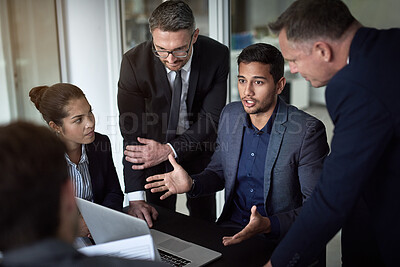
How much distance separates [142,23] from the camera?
4137 mm

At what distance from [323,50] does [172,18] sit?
1121 millimetres

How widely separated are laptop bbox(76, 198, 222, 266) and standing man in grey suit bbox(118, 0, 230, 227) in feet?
2.49

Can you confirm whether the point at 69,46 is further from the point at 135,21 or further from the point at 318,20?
the point at 318,20

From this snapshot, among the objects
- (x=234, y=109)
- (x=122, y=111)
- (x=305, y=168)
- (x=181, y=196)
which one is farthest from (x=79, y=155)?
(x=181, y=196)

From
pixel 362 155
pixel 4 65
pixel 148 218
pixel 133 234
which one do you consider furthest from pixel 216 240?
pixel 4 65

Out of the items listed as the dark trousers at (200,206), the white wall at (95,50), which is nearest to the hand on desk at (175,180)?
the dark trousers at (200,206)

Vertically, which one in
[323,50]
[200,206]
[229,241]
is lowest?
[200,206]

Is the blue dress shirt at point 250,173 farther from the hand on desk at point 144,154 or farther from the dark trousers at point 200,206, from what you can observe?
the dark trousers at point 200,206

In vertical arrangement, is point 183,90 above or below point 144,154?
above

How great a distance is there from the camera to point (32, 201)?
864 millimetres

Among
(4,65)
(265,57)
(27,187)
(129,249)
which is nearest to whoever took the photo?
(27,187)

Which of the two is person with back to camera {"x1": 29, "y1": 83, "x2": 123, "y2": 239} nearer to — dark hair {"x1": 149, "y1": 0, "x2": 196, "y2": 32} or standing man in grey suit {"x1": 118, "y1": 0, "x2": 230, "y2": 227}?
standing man in grey suit {"x1": 118, "y1": 0, "x2": 230, "y2": 227}

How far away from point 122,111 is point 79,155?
1.80 feet

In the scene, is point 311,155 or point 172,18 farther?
point 172,18
